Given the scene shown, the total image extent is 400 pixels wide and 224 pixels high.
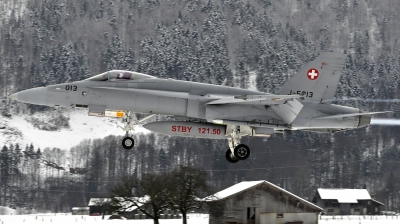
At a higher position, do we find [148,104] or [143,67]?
[143,67]

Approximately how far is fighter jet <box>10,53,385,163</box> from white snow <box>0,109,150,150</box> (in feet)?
344

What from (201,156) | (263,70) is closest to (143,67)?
(263,70)

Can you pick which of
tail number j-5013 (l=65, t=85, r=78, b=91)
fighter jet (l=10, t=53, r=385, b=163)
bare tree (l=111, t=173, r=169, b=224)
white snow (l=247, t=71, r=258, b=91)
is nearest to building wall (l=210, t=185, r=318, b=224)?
bare tree (l=111, t=173, r=169, b=224)

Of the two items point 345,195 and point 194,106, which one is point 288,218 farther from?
point 345,195

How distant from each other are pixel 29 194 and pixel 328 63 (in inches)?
3599

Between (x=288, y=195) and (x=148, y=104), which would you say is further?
(x=288, y=195)

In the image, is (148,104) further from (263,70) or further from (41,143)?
(263,70)

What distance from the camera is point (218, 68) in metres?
183

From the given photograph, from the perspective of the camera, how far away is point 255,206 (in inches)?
2287

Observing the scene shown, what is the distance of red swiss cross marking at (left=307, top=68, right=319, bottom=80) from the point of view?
3312 cm

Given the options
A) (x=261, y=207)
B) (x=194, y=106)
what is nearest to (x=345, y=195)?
(x=261, y=207)

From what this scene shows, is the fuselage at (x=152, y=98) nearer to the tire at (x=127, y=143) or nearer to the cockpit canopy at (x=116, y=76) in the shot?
the cockpit canopy at (x=116, y=76)

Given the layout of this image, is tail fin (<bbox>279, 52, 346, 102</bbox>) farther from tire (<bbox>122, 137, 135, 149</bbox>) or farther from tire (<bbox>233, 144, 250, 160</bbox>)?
tire (<bbox>122, 137, 135, 149</bbox>)

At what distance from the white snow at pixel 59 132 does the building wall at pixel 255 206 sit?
78.6m
